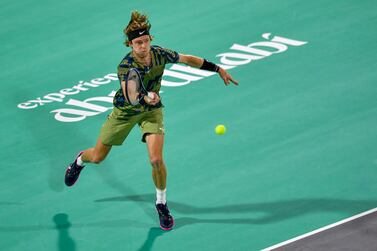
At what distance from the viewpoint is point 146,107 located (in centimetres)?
1062

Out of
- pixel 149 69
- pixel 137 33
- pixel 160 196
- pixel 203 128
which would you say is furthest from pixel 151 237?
pixel 203 128

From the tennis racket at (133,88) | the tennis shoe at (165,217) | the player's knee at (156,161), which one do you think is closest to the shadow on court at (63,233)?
the tennis shoe at (165,217)

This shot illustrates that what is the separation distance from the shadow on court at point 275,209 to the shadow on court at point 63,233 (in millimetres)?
1370

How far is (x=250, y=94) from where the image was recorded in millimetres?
13773

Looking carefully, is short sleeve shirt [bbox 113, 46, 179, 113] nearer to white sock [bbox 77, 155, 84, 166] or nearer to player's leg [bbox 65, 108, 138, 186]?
player's leg [bbox 65, 108, 138, 186]

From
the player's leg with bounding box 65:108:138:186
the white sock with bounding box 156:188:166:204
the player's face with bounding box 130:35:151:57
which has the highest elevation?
the player's face with bounding box 130:35:151:57

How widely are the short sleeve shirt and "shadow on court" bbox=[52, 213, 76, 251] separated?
1.71m

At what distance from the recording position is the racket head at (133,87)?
10.1 m

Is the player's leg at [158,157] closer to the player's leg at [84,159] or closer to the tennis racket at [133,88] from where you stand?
the tennis racket at [133,88]

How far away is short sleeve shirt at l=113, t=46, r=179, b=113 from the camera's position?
33.9 feet

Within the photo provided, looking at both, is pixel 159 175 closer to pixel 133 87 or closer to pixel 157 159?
pixel 157 159

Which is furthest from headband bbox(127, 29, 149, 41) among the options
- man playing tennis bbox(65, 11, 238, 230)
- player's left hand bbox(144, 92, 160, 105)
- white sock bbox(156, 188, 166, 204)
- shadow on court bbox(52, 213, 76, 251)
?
shadow on court bbox(52, 213, 76, 251)

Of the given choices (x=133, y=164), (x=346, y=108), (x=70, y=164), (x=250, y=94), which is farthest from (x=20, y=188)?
(x=346, y=108)

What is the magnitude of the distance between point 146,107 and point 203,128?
8.20 ft
